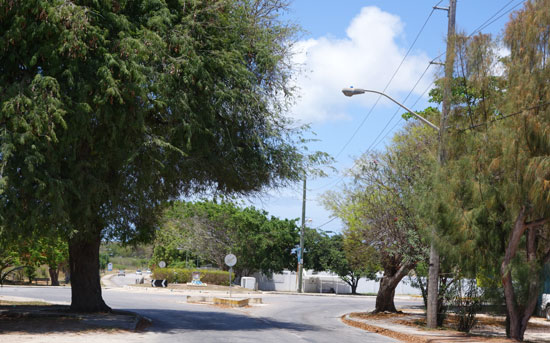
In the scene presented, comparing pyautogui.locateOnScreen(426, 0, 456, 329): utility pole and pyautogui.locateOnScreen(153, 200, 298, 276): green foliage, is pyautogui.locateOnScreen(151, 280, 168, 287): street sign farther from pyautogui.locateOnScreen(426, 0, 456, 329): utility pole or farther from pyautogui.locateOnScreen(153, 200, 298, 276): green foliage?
pyautogui.locateOnScreen(426, 0, 456, 329): utility pole

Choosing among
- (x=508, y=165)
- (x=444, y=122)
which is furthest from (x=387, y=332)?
(x=508, y=165)

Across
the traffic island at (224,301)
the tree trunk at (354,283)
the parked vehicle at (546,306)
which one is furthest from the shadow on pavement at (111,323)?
the tree trunk at (354,283)

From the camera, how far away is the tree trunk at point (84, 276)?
20312mm

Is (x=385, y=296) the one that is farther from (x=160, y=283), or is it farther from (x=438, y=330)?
(x=160, y=283)

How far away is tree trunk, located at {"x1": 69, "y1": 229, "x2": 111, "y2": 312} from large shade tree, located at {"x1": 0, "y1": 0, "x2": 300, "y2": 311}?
0.03 metres

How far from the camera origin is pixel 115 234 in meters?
20.7

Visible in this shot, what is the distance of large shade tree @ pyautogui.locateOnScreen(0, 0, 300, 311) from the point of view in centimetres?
1485

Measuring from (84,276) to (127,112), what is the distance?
6.66 metres

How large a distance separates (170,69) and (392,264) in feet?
51.9

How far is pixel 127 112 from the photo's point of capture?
1661 centimetres

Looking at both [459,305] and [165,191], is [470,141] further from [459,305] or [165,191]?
[165,191]

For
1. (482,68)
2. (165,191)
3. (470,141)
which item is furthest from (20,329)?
(482,68)

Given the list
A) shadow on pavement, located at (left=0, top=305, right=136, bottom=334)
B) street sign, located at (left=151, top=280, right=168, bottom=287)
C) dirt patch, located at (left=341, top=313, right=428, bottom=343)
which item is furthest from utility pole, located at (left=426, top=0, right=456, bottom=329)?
street sign, located at (left=151, top=280, right=168, bottom=287)

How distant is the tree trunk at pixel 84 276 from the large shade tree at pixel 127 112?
0.03 meters
